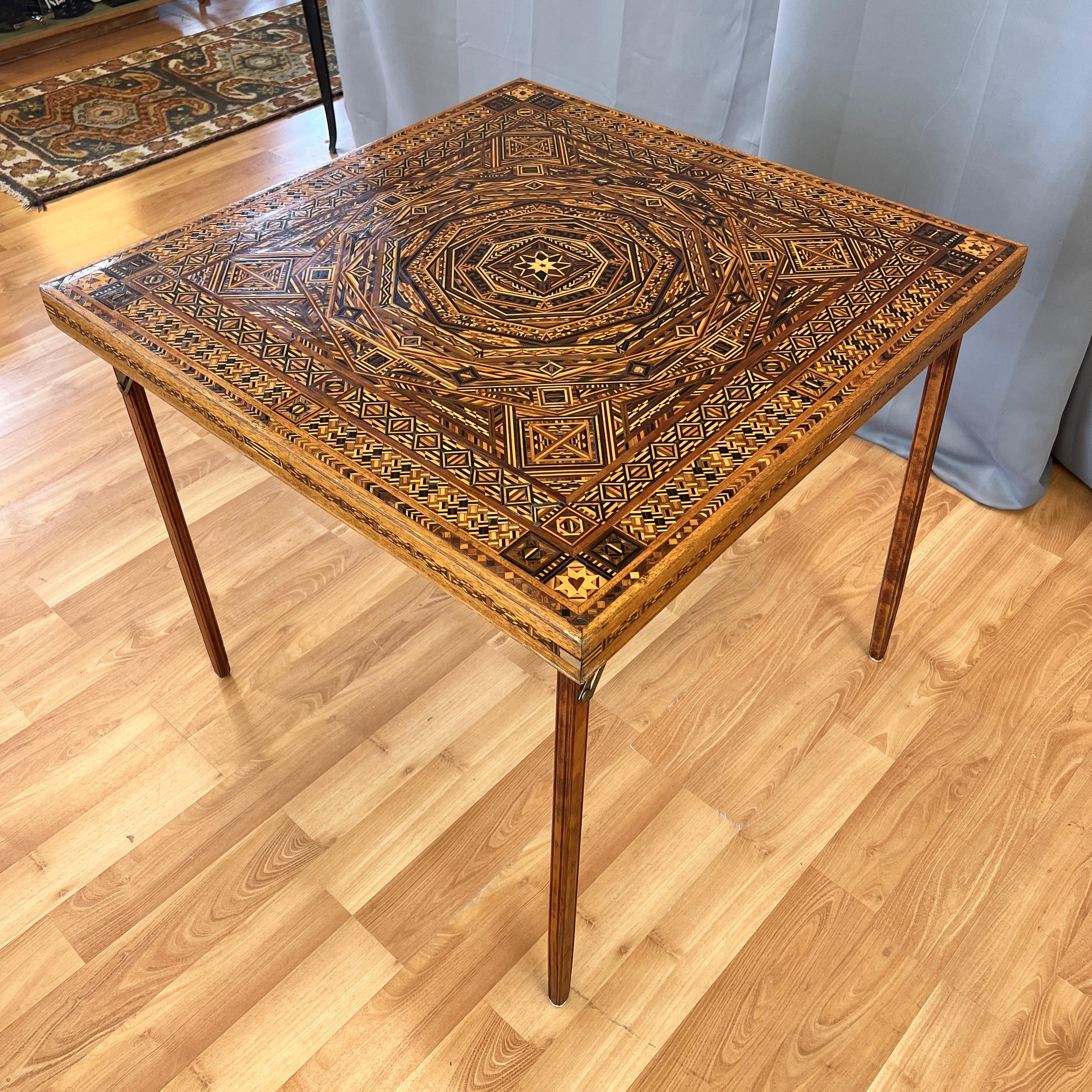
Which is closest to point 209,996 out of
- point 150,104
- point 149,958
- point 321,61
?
point 149,958

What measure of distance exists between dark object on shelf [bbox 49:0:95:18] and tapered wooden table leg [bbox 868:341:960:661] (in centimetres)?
341

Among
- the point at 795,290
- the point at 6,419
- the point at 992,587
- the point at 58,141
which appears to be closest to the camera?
the point at 795,290

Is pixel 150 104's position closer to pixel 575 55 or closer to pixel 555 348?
pixel 575 55

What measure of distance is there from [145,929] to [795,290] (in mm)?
1080

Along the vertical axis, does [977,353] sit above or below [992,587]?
above

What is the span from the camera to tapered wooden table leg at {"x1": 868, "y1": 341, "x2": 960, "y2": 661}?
4.10ft

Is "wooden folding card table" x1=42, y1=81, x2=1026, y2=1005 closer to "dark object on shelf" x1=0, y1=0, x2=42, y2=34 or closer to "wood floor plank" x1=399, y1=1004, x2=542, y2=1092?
"wood floor plank" x1=399, y1=1004, x2=542, y2=1092

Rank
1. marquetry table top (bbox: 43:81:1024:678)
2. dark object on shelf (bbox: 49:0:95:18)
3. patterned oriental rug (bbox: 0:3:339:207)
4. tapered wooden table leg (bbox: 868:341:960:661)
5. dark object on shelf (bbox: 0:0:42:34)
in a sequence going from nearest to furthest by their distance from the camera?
1. marquetry table top (bbox: 43:81:1024:678)
2. tapered wooden table leg (bbox: 868:341:960:661)
3. patterned oriental rug (bbox: 0:3:339:207)
4. dark object on shelf (bbox: 0:0:42:34)
5. dark object on shelf (bbox: 49:0:95:18)

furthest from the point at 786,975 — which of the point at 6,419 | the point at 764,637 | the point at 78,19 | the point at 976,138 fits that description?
the point at 78,19

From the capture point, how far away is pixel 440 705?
59.9 inches

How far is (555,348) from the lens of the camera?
1.06m

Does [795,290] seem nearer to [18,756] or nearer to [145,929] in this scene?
[145,929]

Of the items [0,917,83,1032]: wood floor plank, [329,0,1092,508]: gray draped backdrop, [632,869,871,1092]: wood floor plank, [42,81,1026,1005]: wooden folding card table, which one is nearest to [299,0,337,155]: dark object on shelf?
[329,0,1092,508]: gray draped backdrop

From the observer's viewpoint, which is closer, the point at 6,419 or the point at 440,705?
the point at 440,705
